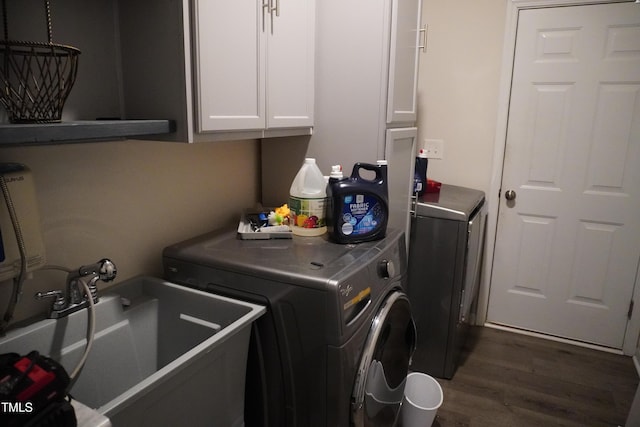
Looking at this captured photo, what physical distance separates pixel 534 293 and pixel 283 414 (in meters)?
2.18

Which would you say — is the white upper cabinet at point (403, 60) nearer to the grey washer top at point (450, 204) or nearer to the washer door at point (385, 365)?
the grey washer top at point (450, 204)

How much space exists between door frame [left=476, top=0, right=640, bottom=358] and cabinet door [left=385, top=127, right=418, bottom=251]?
3.13 feet

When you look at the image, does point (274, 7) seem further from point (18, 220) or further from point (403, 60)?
point (18, 220)

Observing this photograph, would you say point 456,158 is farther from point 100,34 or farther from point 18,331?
point 18,331

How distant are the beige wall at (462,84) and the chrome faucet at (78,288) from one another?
2324mm

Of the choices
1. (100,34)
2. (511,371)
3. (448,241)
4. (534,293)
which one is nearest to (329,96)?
(100,34)

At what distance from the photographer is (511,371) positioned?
243 centimetres

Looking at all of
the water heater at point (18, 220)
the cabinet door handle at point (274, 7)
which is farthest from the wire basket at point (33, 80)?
the cabinet door handle at point (274, 7)

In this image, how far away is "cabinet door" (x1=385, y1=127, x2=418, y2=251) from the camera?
1738mm

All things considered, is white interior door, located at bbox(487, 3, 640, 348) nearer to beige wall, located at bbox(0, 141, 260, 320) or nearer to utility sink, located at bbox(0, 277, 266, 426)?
beige wall, located at bbox(0, 141, 260, 320)

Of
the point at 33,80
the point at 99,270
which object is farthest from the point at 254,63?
the point at 99,270

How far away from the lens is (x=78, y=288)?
44.7 inches

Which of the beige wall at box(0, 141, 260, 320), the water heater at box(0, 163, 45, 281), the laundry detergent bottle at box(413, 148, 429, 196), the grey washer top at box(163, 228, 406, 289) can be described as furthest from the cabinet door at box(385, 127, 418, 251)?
the water heater at box(0, 163, 45, 281)

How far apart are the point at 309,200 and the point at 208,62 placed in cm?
58
